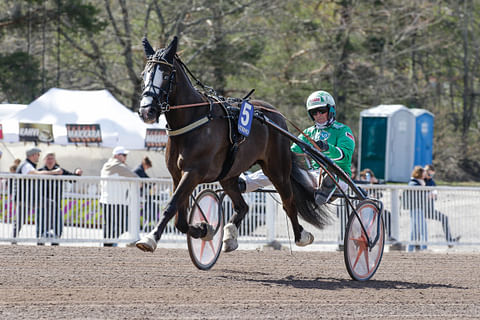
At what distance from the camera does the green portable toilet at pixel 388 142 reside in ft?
80.2

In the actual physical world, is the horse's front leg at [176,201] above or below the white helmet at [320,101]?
below

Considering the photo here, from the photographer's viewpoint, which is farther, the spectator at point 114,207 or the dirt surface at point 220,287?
the spectator at point 114,207

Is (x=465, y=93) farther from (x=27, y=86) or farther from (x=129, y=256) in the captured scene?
(x=129, y=256)

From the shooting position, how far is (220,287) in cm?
642

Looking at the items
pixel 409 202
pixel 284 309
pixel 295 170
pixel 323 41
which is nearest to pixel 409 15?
pixel 323 41

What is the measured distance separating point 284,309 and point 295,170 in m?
2.93

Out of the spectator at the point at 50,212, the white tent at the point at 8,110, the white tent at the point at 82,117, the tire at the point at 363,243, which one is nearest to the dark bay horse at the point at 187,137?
the tire at the point at 363,243

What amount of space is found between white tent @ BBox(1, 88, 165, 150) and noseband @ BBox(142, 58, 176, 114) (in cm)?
919

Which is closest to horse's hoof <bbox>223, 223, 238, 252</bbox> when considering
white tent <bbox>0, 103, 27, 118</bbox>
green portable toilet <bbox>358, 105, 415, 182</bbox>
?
white tent <bbox>0, 103, 27, 118</bbox>

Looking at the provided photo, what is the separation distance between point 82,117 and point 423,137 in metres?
12.8

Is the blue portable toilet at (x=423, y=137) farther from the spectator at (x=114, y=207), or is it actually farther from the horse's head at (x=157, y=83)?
the horse's head at (x=157, y=83)

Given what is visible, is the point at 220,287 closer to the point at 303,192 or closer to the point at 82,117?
the point at 303,192

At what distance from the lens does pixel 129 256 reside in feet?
29.2

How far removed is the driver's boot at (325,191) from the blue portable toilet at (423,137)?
693 inches
